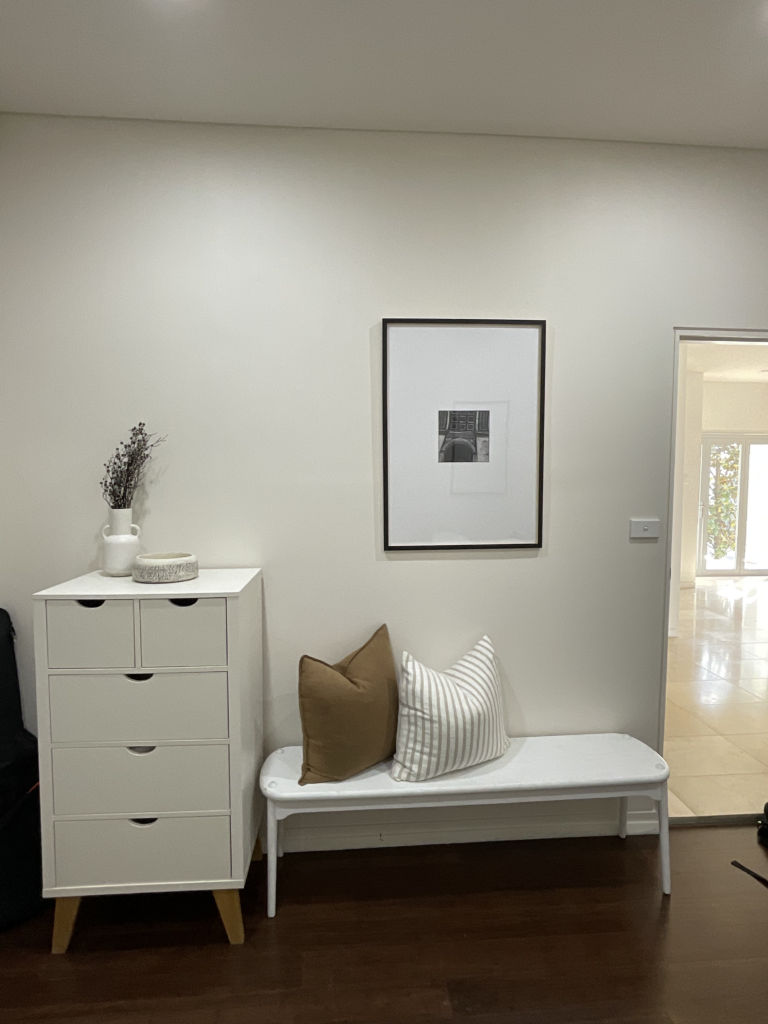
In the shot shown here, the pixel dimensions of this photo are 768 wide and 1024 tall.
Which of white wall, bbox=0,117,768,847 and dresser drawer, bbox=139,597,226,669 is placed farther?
white wall, bbox=0,117,768,847

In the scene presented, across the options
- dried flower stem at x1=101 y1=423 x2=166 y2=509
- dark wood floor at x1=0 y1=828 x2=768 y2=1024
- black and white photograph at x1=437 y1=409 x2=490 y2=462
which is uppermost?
black and white photograph at x1=437 y1=409 x2=490 y2=462

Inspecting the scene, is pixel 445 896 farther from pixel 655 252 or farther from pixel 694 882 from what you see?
pixel 655 252

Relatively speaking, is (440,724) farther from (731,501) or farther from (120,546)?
(731,501)

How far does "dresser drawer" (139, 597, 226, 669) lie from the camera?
1969 millimetres

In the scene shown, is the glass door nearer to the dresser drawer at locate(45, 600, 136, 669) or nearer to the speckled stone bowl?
the speckled stone bowl

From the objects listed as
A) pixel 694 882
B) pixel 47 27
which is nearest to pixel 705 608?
pixel 694 882

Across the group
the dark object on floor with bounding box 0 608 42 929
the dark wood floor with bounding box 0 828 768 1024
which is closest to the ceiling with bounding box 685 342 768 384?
the dark wood floor with bounding box 0 828 768 1024

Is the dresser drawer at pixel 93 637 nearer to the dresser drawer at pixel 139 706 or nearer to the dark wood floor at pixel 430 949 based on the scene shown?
the dresser drawer at pixel 139 706

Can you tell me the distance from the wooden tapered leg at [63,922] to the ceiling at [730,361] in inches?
220

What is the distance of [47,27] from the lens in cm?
177

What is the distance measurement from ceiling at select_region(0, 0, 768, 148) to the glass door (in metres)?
→ 7.16

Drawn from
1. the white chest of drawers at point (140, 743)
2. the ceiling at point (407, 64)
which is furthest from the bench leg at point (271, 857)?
the ceiling at point (407, 64)

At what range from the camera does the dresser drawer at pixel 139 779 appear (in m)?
1.98

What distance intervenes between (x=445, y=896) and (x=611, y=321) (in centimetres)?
213
